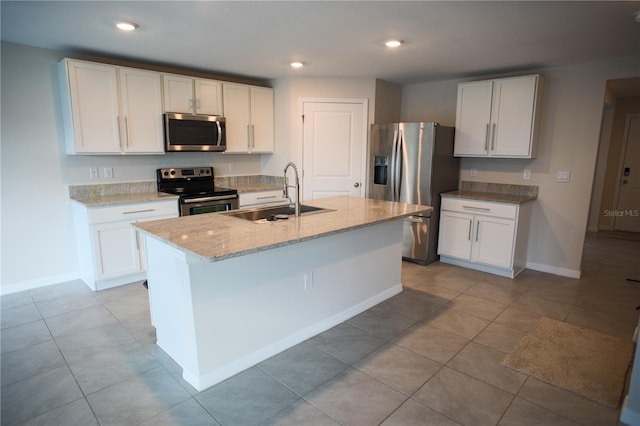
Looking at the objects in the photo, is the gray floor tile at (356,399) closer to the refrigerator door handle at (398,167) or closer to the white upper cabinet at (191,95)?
the refrigerator door handle at (398,167)

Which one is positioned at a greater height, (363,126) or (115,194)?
(363,126)

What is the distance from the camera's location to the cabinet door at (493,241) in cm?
403

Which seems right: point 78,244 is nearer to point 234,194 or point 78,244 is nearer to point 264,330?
point 234,194

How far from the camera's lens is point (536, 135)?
412 cm

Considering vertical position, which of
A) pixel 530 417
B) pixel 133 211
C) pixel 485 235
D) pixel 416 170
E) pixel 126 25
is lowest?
pixel 530 417

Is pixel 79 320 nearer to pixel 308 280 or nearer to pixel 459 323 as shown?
pixel 308 280

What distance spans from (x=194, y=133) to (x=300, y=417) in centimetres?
336

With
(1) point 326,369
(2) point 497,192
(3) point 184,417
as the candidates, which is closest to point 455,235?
(2) point 497,192

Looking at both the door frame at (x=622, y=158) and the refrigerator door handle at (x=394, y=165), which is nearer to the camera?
the refrigerator door handle at (x=394, y=165)

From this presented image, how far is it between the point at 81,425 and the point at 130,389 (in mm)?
304

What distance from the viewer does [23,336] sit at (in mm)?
2754

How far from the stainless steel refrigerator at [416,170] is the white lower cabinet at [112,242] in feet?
8.64

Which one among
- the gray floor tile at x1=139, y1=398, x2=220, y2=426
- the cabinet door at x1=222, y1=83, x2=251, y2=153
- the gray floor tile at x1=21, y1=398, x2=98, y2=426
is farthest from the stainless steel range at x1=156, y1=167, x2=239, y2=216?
the gray floor tile at x1=139, y1=398, x2=220, y2=426

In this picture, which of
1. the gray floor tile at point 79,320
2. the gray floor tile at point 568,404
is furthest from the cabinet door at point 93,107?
the gray floor tile at point 568,404
